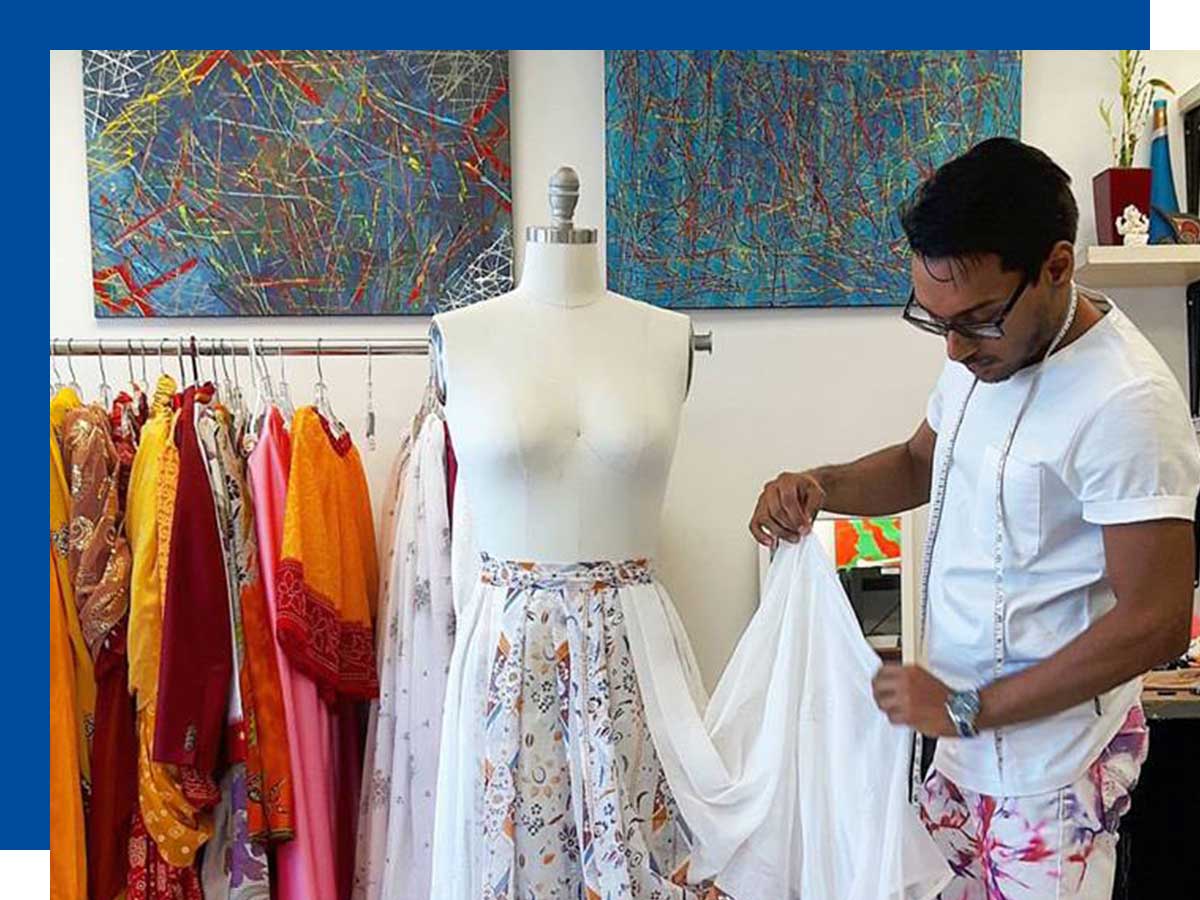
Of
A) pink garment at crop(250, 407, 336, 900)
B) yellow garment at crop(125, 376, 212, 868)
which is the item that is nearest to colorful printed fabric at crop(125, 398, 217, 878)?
yellow garment at crop(125, 376, 212, 868)

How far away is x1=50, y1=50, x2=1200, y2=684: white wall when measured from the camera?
2061mm

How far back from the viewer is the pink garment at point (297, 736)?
1752 millimetres

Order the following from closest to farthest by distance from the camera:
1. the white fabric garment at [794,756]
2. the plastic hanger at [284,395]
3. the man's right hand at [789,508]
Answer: the white fabric garment at [794,756], the man's right hand at [789,508], the plastic hanger at [284,395]

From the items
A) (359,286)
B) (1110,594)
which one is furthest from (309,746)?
(1110,594)

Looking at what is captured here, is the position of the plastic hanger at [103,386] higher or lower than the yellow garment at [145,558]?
higher

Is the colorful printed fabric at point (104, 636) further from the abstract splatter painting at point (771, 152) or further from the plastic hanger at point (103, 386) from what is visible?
the abstract splatter painting at point (771, 152)

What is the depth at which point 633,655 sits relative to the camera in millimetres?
1371

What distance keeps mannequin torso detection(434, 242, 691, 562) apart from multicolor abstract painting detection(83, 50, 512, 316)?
0.65 meters

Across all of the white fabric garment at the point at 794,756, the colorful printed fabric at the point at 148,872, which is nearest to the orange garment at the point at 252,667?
the colorful printed fabric at the point at 148,872

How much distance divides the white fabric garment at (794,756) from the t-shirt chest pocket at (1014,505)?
0.71ft

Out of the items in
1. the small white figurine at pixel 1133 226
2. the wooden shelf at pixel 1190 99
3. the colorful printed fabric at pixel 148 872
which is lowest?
the colorful printed fabric at pixel 148 872

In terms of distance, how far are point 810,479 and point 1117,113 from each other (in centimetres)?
123

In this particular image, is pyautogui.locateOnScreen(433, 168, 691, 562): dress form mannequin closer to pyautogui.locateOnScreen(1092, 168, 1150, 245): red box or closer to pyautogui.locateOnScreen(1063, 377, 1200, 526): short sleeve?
pyautogui.locateOnScreen(1063, 377, 1200, 526): short sleeve

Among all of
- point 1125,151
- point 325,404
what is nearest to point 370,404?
point 325,404
